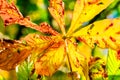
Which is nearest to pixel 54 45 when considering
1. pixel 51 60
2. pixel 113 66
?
pixel 51 60

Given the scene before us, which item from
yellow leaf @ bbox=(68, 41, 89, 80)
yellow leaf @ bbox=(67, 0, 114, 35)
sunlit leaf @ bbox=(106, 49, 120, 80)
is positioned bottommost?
sunlit leaf @ bbox=(106, 49, 120, 80)

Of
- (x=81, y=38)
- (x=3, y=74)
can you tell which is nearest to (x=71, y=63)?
(x=81, y=38)

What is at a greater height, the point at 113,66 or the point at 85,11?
the point at 85,11

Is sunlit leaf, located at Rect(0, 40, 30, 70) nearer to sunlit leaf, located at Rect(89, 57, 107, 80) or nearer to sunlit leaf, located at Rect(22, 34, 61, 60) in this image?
sunlit leaf, located at Rect(22, 34, 61, 60)

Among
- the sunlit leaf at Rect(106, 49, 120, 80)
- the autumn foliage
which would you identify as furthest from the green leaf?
the sunlit leaf at Rect(106, 49, 120, 80)

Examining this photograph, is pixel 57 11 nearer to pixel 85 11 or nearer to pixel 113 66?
pixel 85 11

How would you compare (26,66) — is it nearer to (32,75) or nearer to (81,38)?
(32,75)
